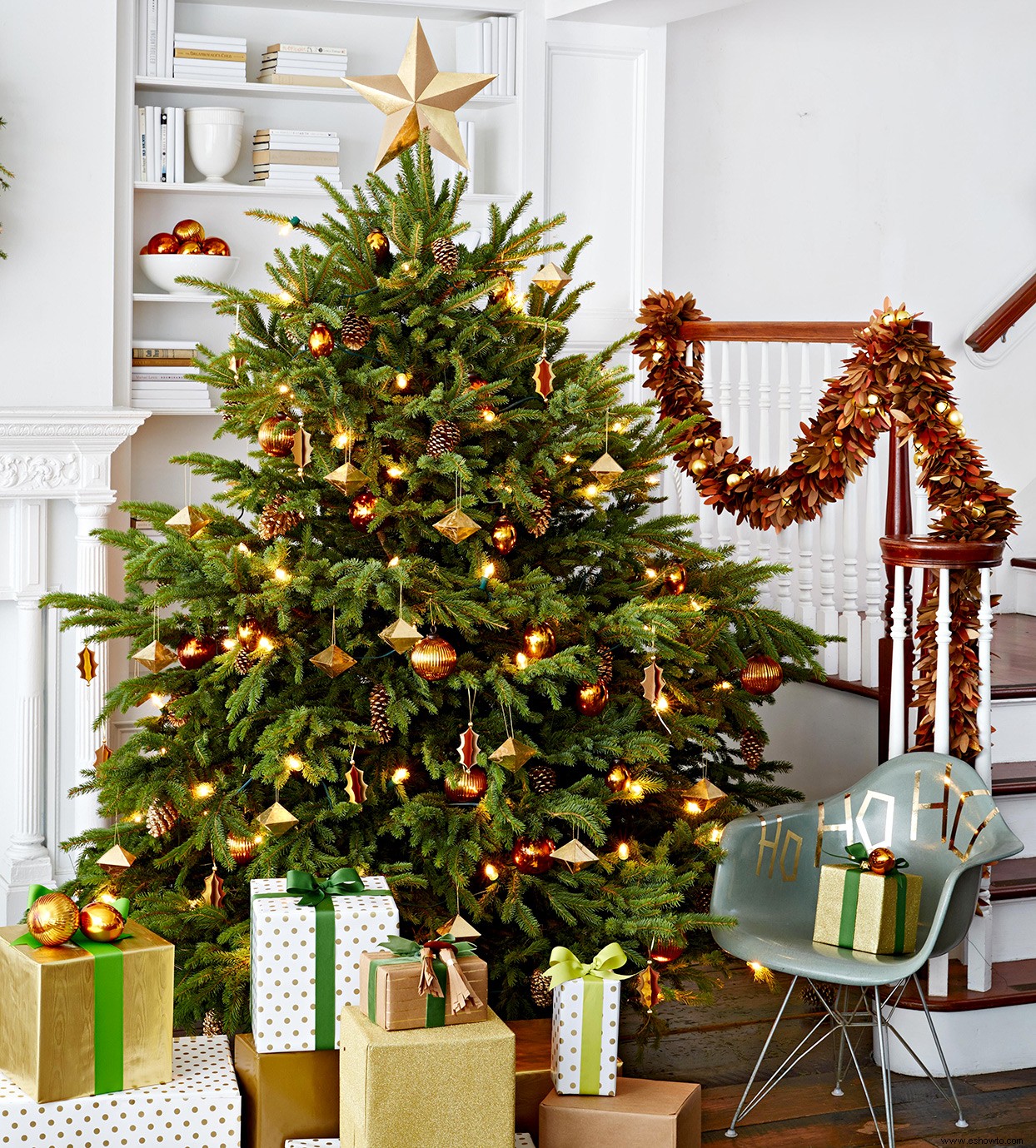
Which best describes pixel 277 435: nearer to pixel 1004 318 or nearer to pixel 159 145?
pixel 159 145

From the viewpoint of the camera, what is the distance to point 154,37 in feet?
12.5

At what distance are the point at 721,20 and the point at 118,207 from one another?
2098 mm

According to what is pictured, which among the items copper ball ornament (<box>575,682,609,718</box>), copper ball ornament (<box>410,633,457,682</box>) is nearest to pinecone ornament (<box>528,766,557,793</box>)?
copper ball ornament (<box>575,682,609,718</box>)

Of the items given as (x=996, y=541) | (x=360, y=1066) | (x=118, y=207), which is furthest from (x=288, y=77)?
(x=360, y=1066)

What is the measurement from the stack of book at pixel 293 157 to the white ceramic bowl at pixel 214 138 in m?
0.08

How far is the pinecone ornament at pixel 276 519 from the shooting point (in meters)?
2.50

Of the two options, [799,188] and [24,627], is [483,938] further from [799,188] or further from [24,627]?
[799,188]

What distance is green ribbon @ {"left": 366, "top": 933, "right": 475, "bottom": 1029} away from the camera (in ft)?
6.57

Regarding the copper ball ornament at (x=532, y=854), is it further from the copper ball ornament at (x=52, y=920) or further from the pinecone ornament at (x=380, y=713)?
the copper ball ornament at (x=52, y=920)

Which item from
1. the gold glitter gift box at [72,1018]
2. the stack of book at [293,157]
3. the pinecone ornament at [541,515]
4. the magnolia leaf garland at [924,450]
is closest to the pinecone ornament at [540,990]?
the gold glitter gift box at [72,1018]

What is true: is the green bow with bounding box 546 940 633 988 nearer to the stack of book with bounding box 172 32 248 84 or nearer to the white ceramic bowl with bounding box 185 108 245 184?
the white ceramic bowl with bounding box 185 108 245 184

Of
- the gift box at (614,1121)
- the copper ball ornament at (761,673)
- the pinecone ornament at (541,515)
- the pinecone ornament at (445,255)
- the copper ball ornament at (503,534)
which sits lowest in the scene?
the gift box at (614,1121)

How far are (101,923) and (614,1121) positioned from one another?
0.84 metres

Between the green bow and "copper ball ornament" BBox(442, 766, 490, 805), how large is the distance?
0.31 meters
